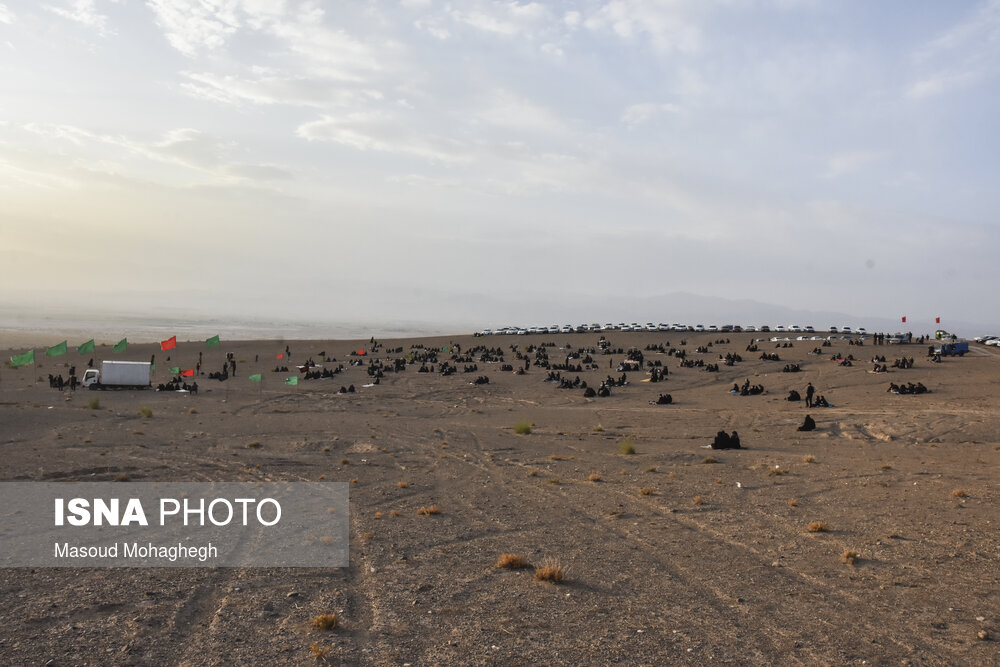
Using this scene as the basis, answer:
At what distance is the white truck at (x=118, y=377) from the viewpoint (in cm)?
4388

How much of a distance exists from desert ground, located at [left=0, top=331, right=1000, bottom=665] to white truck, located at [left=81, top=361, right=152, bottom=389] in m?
10.6

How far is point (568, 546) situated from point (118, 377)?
41252 millimetres

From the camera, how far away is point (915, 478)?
57.3 ft

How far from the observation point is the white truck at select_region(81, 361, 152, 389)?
43.9 metres

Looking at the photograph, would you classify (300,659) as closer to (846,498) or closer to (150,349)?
(846,498)

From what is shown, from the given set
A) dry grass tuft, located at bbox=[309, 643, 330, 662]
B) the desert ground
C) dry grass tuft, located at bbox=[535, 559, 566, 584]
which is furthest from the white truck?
dry grass tuft, located at bbox=[309, 643, 330, 662]

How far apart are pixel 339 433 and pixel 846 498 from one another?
19092 mm

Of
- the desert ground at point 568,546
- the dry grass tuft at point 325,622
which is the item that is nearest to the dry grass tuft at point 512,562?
the desert ground at point 568,546

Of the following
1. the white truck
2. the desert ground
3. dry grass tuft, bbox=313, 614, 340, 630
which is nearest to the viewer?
the desert ground

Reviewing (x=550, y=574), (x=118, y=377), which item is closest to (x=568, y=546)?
(x=550, y=574)

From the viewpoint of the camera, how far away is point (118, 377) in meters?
44.0

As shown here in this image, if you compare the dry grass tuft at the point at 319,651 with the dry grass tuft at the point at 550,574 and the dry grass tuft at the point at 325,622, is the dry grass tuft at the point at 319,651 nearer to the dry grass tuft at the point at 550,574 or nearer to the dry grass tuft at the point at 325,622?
the dry grass tuft at the point at 325,622

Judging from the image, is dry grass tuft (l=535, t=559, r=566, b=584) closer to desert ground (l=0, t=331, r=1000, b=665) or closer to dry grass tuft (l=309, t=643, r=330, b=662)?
desert ground (l=0, t=331, r=1000, b=665)

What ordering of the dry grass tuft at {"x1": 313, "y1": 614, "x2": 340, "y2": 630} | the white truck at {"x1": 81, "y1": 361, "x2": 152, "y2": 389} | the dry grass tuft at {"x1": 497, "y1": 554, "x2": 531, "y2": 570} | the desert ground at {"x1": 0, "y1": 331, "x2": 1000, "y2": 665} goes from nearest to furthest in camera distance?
the desert ground at {"x1": 0, "y1": 331, "x2": 1000, "y2": 665}
the dry grass tuft at {"x1": 313, "y1": 614, "x2": 340, "y2": 630}
the dry grass tuft at {"x1": 497, "y1": 554, "x2": 531, "y2": 570}
the white truck at {"x1": 81, "y1": 361, "x2": 152, "y2": 389}
